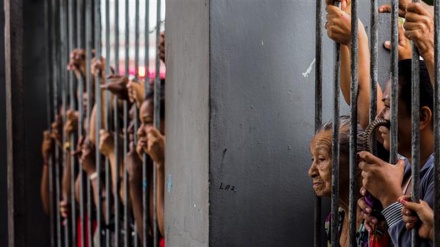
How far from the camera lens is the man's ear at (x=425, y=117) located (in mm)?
2605

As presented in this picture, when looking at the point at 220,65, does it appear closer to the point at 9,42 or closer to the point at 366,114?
the point at 366,114

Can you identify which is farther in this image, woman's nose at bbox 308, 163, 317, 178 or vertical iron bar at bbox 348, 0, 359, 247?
woman's nose at bbox 308, 163, 317, 178

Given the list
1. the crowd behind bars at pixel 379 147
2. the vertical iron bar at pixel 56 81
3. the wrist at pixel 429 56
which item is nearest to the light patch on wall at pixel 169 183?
the crowd behind bars at pixel 379 147

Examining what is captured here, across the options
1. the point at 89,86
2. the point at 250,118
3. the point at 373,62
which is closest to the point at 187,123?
the point at 250,118

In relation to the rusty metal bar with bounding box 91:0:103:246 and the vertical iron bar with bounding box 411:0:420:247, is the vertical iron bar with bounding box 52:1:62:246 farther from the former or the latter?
the vertical iron bar with bounding box 411:0:420:247

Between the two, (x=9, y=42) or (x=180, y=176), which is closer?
(x=180, y=176)

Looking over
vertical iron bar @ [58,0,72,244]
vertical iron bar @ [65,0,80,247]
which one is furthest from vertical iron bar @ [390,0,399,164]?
vertical iron bar @ [58,0,72,244]

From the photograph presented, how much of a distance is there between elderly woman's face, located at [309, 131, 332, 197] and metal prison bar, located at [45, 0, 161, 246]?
1.53 meters

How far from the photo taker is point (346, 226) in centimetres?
309

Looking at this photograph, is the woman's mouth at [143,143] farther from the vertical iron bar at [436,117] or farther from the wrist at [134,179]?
the vertical iron bar at [436,117]

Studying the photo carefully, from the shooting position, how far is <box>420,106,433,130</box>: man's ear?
8.55 feet

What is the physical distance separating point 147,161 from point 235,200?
1371 mm

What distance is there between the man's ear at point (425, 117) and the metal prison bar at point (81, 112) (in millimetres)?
2016

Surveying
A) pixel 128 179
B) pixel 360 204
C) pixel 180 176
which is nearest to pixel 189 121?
pixel 180 176
